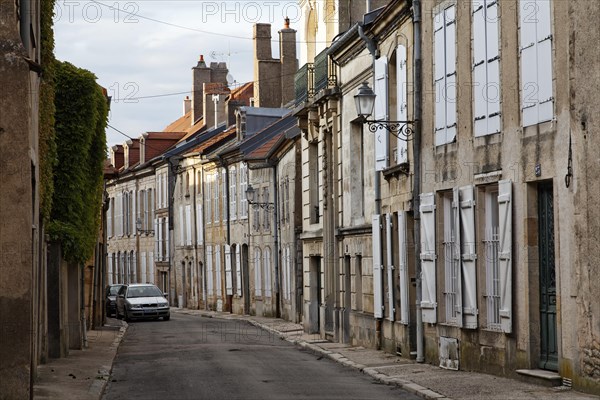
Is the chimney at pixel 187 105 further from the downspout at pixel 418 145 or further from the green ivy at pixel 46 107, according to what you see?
the green ivy at pixel 46 107

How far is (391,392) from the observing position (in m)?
15.6

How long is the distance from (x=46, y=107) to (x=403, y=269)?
Answer: 273 inches

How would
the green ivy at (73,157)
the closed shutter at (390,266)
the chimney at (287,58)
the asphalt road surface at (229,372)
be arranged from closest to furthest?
the asphalt road surface at (229,372) → the closed shutter at (390,266) → the green ivy at (73,157) → the chimney at (287,58)

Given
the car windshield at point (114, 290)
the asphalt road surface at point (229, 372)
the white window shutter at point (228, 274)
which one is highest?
the white window shutter at point (228, 274)

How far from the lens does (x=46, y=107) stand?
704 inches

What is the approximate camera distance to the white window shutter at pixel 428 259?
19.1m

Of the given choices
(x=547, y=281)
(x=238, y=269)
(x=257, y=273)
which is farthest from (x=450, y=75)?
(x=238, y=269)

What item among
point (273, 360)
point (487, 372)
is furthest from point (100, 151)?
point (487, 372)

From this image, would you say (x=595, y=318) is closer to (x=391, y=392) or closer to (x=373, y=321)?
(x=391, y=392)

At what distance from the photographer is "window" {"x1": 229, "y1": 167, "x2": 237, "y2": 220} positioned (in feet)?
157

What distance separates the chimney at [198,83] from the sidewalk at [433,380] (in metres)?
39.7

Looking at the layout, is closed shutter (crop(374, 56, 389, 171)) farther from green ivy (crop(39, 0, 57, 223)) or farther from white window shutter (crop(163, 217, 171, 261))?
white window shutter (crop(163, 217, 171, 261))

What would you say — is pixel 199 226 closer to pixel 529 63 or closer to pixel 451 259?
pixel 451 259

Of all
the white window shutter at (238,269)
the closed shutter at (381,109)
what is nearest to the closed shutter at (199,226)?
the white window shutter at (238,269)
